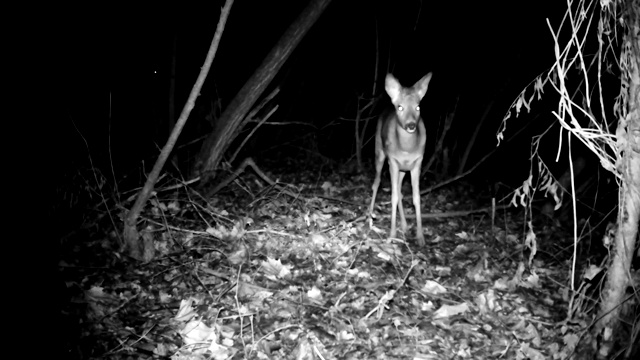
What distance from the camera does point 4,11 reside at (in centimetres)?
601

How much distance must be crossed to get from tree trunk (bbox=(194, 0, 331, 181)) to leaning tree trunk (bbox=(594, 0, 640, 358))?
11.4ft

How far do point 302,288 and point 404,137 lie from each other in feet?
8.04

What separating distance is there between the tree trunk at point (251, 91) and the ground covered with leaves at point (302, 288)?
56cm

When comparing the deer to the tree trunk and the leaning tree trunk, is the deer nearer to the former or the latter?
the tree trunk

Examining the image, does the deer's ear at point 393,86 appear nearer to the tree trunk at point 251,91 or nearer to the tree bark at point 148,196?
the tree trunk at point 251,91

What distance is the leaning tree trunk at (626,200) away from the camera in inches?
111

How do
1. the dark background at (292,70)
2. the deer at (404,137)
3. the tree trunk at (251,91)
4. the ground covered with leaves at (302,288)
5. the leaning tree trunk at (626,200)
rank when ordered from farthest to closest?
the dark background at (292,70) < the tree trunk at (251,91) < the deer at (404,137) < the ground covered with leaves at (302,288) < the leaning tree trunk at (626,200)

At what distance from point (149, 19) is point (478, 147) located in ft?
28.4

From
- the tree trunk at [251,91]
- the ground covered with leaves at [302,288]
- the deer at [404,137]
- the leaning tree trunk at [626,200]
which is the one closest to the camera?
the leaning tree trunk at [626,200]

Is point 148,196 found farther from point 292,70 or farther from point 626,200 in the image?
point 292,70

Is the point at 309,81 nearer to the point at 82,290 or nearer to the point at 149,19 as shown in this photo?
the point at 149,19

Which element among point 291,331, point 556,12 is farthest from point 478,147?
point 291,331

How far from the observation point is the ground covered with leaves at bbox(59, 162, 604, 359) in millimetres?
3588

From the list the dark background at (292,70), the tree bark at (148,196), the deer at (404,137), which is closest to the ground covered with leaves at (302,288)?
the tree bark at (148,196)
